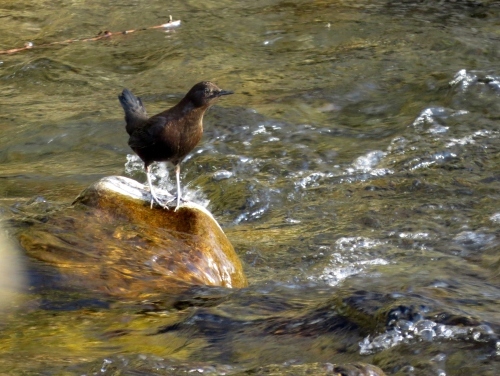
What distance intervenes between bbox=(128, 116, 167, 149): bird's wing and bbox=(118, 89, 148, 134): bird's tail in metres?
0.14

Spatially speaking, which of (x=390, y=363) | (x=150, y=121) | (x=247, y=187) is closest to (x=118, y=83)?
(x=247, y=187)

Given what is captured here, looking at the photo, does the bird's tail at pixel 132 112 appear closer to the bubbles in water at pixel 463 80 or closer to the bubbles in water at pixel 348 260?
the bubbles in water at pixel 348 260

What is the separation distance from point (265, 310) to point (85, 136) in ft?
14.6

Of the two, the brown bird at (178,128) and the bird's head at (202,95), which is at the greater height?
the bird's head at (202,95)


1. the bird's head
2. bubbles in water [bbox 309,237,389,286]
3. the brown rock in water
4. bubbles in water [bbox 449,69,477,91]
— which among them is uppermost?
the bird's head

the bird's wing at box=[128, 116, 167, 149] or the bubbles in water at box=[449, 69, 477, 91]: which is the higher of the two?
the bird's wing at box=[128, 116, 167, 149]

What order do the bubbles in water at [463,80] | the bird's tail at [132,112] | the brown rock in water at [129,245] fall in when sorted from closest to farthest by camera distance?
the brown rock in water at [129,245], the bird's tail at [132,112], the bubbles in water at [463,80]

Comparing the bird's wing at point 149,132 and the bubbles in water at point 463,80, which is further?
the bubbles in water at point 463,80

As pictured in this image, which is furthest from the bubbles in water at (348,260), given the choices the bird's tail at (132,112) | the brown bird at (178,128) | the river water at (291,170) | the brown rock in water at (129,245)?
the bird's tail at (132,112)

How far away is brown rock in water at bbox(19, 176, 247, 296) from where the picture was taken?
4.39 metres

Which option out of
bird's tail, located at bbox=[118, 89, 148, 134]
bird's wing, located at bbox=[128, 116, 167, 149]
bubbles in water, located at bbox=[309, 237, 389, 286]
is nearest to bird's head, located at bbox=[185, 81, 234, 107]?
bird's wing, located at bbox=[128, 116, 167, 149]

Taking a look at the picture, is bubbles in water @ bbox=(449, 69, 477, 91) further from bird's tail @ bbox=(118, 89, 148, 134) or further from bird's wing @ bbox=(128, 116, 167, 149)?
bird's wing @ bbox=(128, 116, 167, 149)

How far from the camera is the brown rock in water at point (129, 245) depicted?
439cm

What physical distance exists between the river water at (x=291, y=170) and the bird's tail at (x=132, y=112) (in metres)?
0.84
